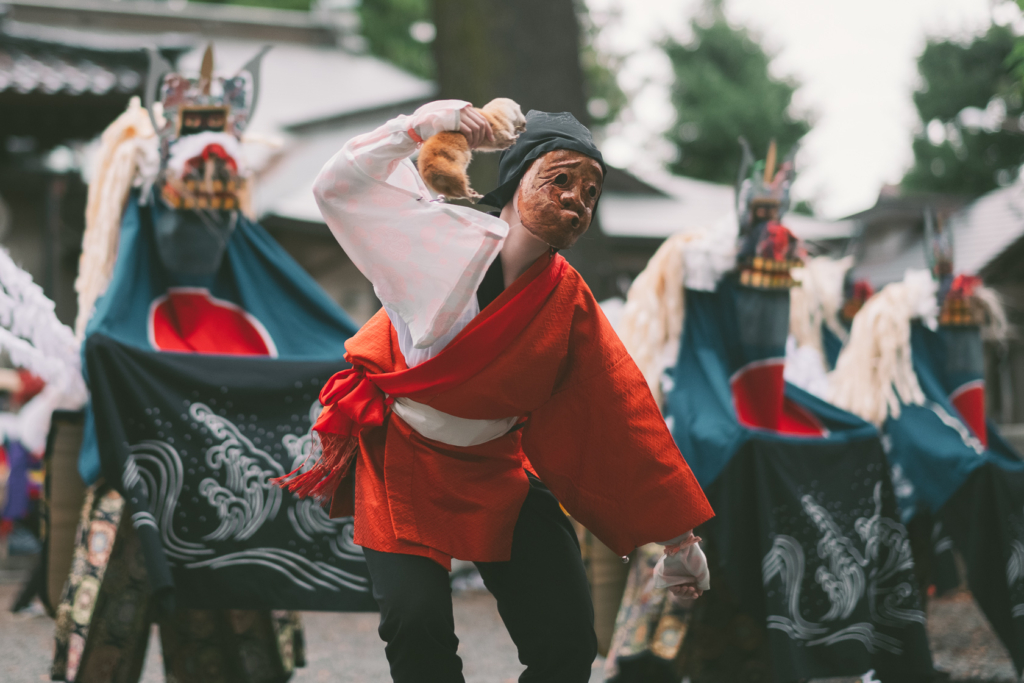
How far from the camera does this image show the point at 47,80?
6.08 m

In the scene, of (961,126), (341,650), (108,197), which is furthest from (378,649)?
(961,126)

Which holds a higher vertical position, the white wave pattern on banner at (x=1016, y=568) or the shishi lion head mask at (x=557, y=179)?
the shishi lion head mask at (x=557, y=179)

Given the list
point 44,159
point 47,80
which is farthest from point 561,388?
point 44,159

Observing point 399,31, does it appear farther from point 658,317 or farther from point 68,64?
point 658,317

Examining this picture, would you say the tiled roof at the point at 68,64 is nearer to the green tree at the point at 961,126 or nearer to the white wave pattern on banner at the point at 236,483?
the white wave pattern on banner at the point at 236,483

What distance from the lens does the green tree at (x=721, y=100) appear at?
15188 millimetres

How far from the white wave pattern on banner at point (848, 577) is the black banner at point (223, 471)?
1.30m

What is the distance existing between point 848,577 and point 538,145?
2.00 metres

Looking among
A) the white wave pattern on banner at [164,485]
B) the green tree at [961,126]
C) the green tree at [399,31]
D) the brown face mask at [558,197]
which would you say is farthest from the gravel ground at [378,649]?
the green tree at [399,31]

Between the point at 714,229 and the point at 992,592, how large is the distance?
1665 millimetres

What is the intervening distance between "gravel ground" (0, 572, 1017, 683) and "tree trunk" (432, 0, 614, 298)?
6.52ft

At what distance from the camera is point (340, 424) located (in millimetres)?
2008

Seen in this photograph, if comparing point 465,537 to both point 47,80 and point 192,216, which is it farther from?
point 47,80

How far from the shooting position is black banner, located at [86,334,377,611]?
273 centimetres
